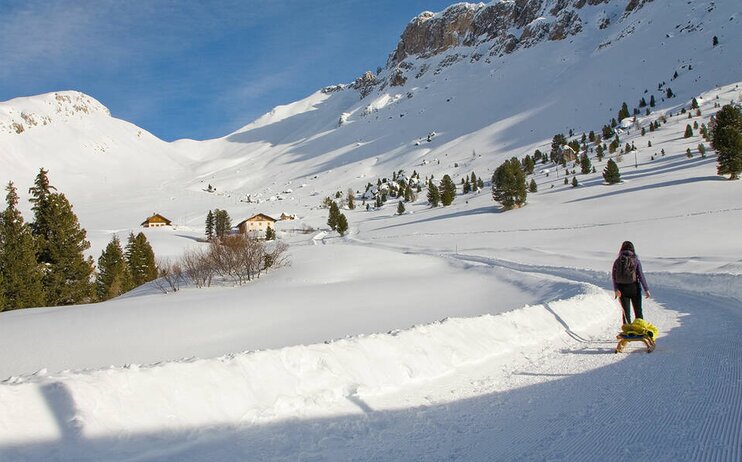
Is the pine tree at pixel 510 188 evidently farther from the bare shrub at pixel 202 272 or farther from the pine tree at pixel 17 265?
the pine tree at pixel 17 265

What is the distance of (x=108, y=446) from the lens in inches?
175

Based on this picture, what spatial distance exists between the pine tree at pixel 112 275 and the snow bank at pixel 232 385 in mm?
43693

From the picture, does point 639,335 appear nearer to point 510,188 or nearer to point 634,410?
point 634,410

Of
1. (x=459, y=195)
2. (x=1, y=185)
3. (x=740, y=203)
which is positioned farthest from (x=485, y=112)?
(x=1, y=185)

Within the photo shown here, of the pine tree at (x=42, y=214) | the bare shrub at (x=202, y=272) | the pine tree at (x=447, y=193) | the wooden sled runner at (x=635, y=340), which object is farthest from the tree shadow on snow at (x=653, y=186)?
the pine tree at (x=42, y=214)

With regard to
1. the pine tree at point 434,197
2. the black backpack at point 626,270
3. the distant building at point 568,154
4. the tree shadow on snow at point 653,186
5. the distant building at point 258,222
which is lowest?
the tree shadow on snow at point 653,186

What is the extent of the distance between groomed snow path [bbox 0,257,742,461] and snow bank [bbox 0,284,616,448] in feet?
0.46

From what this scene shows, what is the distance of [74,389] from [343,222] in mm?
67478

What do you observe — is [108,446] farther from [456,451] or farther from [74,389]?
[456,451]

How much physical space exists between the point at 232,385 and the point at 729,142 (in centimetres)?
5938

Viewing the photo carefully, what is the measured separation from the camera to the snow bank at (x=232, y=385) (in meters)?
4.60

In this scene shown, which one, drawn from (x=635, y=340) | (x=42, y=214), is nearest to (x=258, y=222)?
(x=42, y=214)

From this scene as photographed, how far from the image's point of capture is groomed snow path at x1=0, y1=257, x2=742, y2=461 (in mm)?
4195

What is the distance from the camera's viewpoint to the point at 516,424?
4898 millimetres
